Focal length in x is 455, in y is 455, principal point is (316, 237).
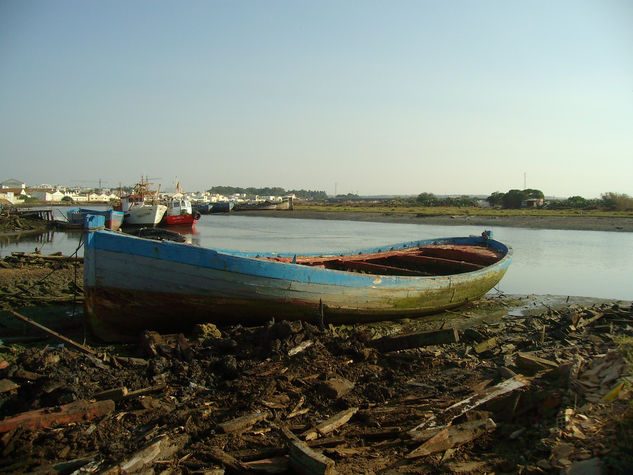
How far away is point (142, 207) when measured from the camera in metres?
36.0

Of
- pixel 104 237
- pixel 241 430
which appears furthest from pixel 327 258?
pixel 241 430

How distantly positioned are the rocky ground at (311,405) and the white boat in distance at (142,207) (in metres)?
30.5

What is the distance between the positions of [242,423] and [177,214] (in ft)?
122

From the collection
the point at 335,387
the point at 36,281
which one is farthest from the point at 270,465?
the point at 36,281

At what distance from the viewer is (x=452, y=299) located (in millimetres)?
10453

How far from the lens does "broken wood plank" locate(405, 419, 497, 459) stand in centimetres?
374

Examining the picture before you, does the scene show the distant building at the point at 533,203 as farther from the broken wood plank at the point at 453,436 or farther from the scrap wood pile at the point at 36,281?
the broken wood plank at the point at 453,436

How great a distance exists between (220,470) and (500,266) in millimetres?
10027

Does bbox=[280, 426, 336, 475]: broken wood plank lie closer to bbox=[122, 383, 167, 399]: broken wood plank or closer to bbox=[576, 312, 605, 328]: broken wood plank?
bbox=[122, 383, 167, 399]: broken wood plank

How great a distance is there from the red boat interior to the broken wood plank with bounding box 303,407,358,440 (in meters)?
5.62

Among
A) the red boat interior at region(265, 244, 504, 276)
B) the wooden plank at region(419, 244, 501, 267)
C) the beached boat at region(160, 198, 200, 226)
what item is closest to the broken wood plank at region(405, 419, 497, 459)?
the red boat interior at region(265, 244, 504, 276)

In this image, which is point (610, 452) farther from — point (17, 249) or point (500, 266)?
point (17, 249)

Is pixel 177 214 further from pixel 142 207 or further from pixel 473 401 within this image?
pixel 473 401

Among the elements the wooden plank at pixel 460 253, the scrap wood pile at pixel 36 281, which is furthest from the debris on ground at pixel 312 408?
the wooden plank at pixel 460 253
